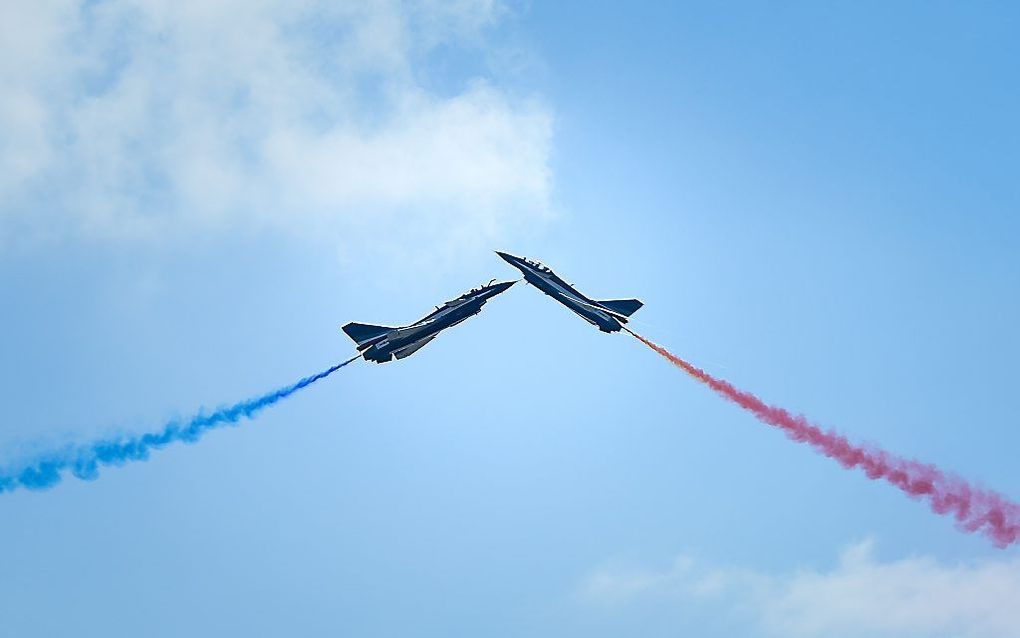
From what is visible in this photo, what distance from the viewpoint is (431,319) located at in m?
90.2

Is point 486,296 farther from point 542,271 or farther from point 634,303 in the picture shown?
point 634,303

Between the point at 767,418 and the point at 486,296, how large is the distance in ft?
91.2

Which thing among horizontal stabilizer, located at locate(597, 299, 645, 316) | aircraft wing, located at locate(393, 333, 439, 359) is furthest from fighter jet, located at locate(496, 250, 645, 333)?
aircraft wing, located at locate(393, 333, 439, 359)

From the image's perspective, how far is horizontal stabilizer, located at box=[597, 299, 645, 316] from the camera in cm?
9225

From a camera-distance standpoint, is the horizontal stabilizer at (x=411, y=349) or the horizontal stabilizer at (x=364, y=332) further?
the horizontal stabilizer at (x=411, y=349)

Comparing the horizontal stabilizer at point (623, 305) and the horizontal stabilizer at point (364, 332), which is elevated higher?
the horizontal stabilizer at point (364, 332)

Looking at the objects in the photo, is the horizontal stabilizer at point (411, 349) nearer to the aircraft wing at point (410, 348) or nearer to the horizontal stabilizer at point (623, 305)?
the aircraft wing at point (410, 348)

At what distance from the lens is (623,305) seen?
305 feet

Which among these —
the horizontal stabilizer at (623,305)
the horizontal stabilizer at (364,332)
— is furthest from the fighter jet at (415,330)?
the horizontal stabilizer at (623,305)

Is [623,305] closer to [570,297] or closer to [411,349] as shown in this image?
[570,297]

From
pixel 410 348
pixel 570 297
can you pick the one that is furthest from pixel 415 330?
pixel 570 297

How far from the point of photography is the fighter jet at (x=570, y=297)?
90.2 m

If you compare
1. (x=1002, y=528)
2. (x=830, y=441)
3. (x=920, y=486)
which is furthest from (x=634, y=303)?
(x=1002, y=528)

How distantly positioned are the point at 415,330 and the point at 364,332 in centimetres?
510
